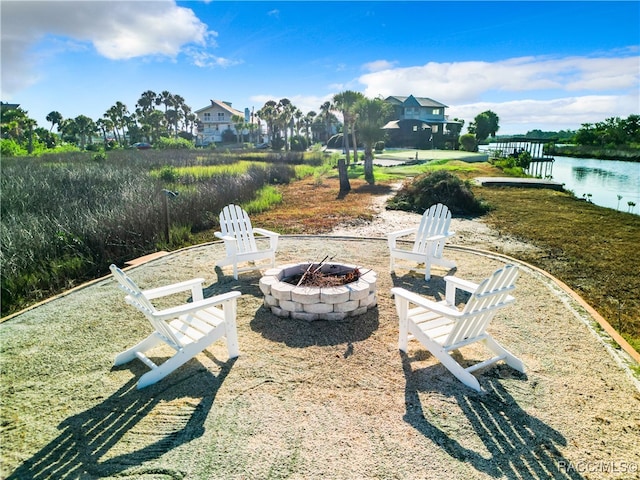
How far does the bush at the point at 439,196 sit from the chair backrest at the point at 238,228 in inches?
269

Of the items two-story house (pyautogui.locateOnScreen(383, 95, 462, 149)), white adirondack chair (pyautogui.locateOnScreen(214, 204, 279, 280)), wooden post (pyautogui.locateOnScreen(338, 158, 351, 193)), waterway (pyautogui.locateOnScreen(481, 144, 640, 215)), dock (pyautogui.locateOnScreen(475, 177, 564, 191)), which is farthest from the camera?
two-story house (pyautogui.locateOnScreen(383, 95, 462, 149))

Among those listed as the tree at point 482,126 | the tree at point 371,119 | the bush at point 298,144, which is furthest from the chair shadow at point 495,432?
the tree at point 482,126

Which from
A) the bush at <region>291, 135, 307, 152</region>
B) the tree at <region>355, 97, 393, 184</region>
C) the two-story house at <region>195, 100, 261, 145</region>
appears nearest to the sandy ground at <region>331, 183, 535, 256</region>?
the tree at <region>355, 97, 393, 184</region>

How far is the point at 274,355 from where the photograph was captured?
3482 millimetres

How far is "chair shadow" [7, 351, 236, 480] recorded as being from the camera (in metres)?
2.30

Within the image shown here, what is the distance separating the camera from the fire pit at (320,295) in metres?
4.08

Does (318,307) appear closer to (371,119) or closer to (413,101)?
(371,119)

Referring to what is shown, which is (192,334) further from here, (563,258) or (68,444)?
(563,258)

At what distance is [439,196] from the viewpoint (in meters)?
11.2

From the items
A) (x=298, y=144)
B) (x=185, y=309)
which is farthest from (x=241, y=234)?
(x=298, y=144)

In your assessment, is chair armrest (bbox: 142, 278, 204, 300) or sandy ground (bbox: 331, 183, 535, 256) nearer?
chair armrest (bbox: 142, 278, 204, 300)

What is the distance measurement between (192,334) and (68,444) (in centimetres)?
109

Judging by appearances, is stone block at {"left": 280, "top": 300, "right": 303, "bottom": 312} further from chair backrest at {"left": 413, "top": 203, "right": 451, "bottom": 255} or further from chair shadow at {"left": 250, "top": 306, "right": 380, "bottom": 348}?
chair backrest at {"left": 413, "top": 203, "right": 451, "bottom": 255}

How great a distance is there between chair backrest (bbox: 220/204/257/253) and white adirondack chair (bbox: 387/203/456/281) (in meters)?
2.13
